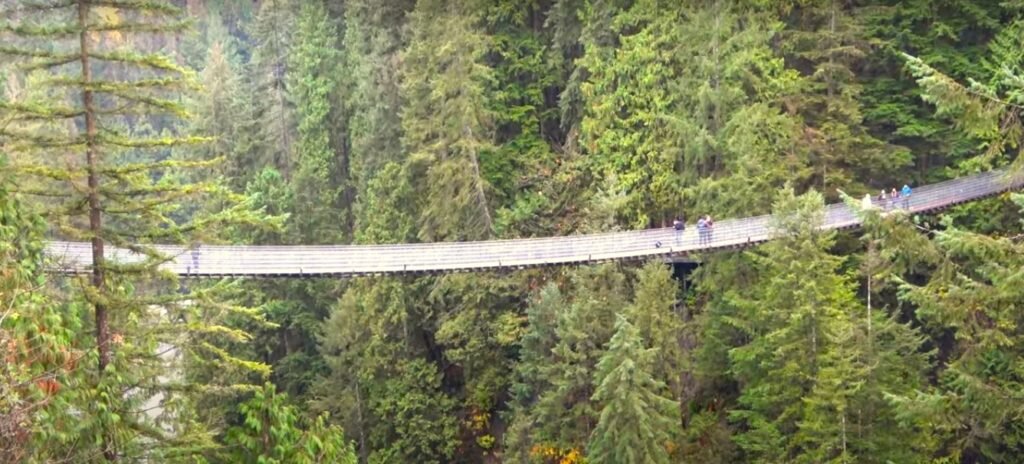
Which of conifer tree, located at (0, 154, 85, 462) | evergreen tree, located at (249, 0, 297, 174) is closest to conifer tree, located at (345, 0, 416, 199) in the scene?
evergreen tree, located at (249, 0, 297, 174)

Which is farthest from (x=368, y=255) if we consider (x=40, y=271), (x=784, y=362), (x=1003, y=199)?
(x=1003, y=199)

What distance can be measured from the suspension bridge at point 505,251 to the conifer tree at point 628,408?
2.65m

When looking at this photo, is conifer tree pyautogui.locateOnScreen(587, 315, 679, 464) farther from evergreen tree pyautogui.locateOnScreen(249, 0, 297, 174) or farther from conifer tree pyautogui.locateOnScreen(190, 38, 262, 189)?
conifer tree pyautogui.locateOnScreen(190, 38, 262, 189)

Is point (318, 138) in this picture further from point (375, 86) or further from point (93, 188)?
point (93, 188)

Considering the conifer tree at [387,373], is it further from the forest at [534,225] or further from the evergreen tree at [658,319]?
the evergreen tree at [658,319]

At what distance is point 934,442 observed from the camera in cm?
1518

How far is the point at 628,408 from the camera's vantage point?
1608cm

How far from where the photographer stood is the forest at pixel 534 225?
32.1 ft

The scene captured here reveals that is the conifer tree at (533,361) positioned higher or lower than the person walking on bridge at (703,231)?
lower

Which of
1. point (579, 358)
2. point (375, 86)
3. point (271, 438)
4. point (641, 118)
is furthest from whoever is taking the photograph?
point (375, 86)

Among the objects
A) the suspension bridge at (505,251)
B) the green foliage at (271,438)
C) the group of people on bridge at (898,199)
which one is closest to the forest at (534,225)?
the green foliage at (271,438)

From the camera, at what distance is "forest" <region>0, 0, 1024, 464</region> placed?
979cm

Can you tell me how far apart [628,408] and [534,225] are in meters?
7.96

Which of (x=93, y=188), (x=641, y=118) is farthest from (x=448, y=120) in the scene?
(x=93, y=188)
